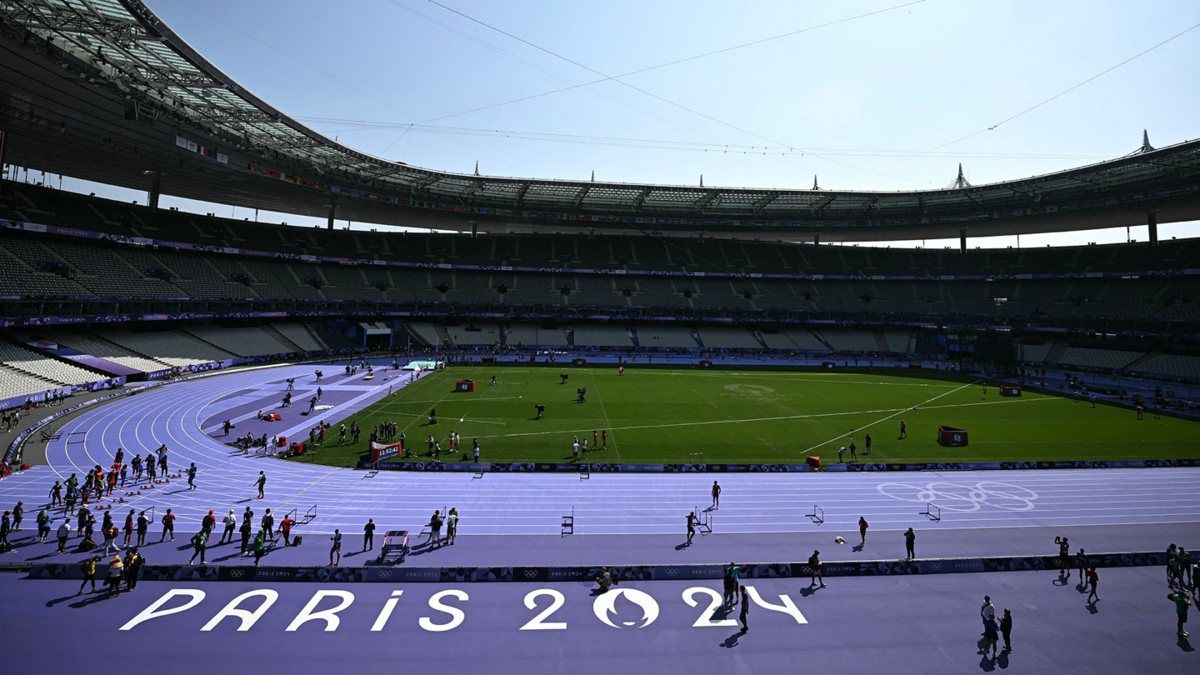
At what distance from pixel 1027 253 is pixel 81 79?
94.0 m

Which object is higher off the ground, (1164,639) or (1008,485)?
(1008,485)

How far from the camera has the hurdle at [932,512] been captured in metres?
18.1

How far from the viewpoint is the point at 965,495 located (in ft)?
66.5

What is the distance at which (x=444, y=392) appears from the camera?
125ft

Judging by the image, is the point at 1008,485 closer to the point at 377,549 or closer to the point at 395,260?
the point at 377,549

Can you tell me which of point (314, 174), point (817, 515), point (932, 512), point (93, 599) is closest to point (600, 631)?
point (817, 515)

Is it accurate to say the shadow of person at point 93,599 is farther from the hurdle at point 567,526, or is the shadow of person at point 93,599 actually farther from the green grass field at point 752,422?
the hurdle at point 567,526

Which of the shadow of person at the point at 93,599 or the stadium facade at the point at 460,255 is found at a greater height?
the stadium facade at the point at 460,255

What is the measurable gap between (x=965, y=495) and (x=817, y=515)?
7.03 meters

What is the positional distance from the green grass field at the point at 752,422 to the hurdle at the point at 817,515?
486 cm

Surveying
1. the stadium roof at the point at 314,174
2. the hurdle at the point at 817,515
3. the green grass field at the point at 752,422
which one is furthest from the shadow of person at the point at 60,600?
the stadium roof at the point at 314,174

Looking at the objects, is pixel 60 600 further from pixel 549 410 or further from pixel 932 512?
pixel 932 512

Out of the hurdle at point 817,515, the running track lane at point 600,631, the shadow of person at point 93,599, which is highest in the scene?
the hurdle at point 817,515

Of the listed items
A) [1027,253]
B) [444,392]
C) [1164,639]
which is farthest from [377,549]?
[1027,253]
